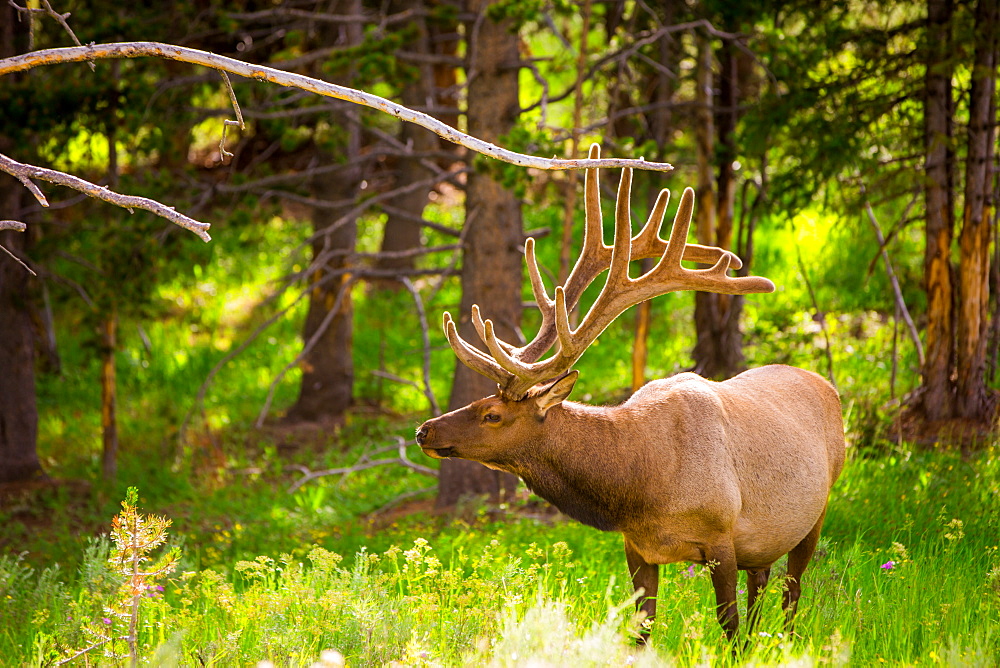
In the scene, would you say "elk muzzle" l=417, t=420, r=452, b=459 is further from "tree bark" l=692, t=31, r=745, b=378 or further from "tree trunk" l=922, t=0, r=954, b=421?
"tree trunk" l=922, t=0, r=954, b=421

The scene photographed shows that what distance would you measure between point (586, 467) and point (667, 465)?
395mm

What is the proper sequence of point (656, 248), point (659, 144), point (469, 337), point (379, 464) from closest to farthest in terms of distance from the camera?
point (656, 248)
point (469, 337)
point (379, 464)
point (659, 144)

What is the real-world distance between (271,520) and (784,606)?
5.39 m

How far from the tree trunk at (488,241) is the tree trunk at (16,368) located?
504cm

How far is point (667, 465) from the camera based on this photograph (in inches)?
188

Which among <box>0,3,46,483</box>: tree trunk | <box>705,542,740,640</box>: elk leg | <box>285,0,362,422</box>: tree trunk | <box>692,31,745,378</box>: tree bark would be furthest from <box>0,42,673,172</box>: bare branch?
<box>285,0,362,422</box>: tree trunk

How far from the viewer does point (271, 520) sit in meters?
9.30

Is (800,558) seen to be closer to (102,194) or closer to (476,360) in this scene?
(476,360)

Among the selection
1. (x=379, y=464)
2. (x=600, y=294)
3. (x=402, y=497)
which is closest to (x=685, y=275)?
(x=600, y=294)

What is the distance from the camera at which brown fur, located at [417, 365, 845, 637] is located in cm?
475

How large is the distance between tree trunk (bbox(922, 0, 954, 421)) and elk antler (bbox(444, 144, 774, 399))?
163 inches

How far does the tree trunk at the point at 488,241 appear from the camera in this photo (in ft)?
28.6

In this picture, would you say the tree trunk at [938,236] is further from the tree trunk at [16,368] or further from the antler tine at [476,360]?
the tree trunk at [16,368]

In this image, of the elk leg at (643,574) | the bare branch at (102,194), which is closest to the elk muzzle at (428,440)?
the elk leg at (643,574)
